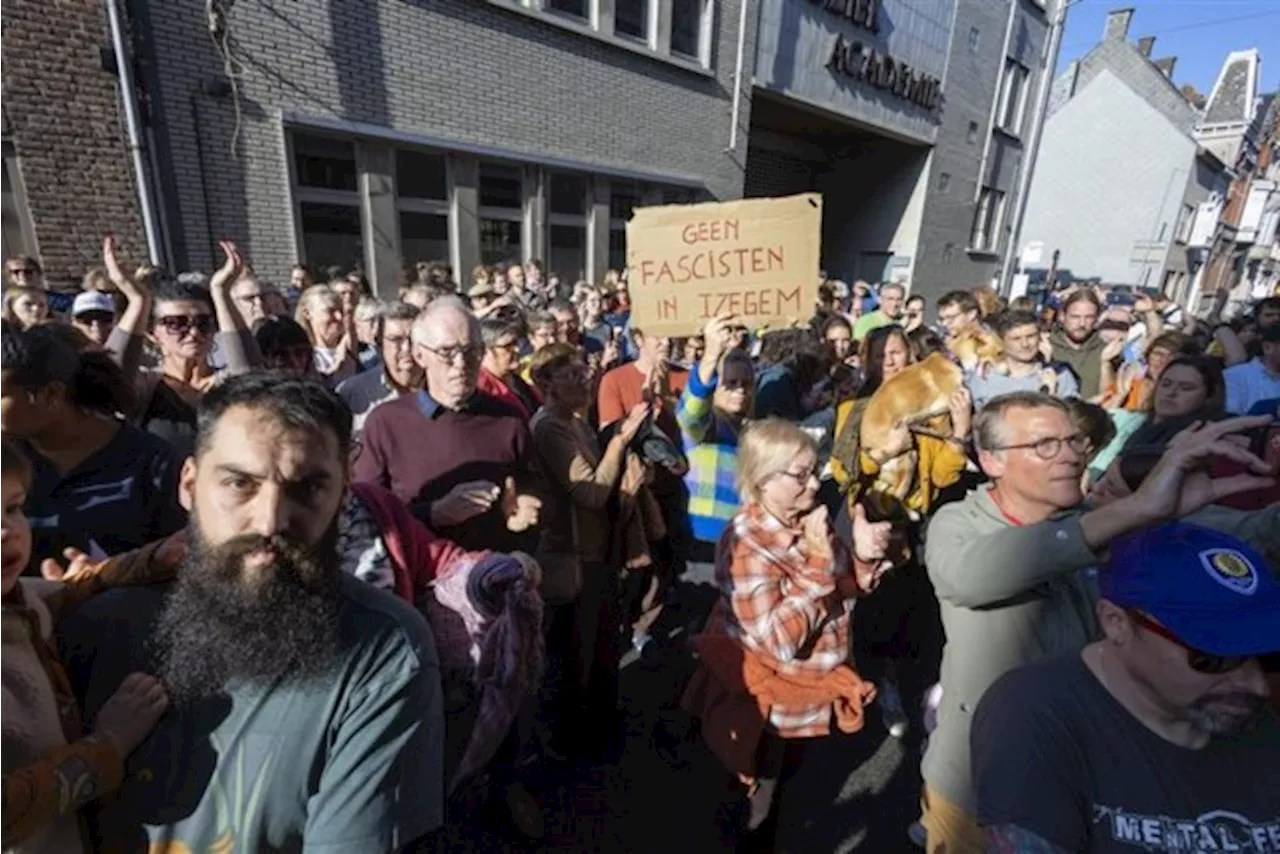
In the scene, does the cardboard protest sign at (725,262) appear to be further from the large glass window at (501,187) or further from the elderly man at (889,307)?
the large glass window at (501,187)

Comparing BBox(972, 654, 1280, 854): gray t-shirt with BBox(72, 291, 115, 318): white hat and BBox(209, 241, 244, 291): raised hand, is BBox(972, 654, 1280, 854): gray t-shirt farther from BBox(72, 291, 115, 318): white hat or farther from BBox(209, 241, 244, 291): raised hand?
BBox(72, 291, 115, 318): white hat

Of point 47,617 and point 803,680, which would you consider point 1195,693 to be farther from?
point 47,617

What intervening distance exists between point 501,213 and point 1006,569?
934cm

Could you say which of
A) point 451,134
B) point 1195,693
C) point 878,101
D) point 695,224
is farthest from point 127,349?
point 878,101

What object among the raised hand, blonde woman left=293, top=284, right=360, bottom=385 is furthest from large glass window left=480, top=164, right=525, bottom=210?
the raised hand

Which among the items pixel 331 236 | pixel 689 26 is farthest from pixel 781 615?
pixel 689 26

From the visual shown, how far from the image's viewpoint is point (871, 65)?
50.2 feet

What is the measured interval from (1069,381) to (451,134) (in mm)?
7789

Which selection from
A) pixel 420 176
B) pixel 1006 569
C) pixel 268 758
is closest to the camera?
pixel 268 758

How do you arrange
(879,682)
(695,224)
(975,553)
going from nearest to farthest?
(975,553)
(695,224)
(879,682)

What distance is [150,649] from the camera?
1.30 m

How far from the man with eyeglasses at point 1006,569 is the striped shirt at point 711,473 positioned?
157cm

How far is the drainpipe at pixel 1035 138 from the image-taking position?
1886cm

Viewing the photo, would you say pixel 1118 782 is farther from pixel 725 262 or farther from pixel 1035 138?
pixel 1035 138
